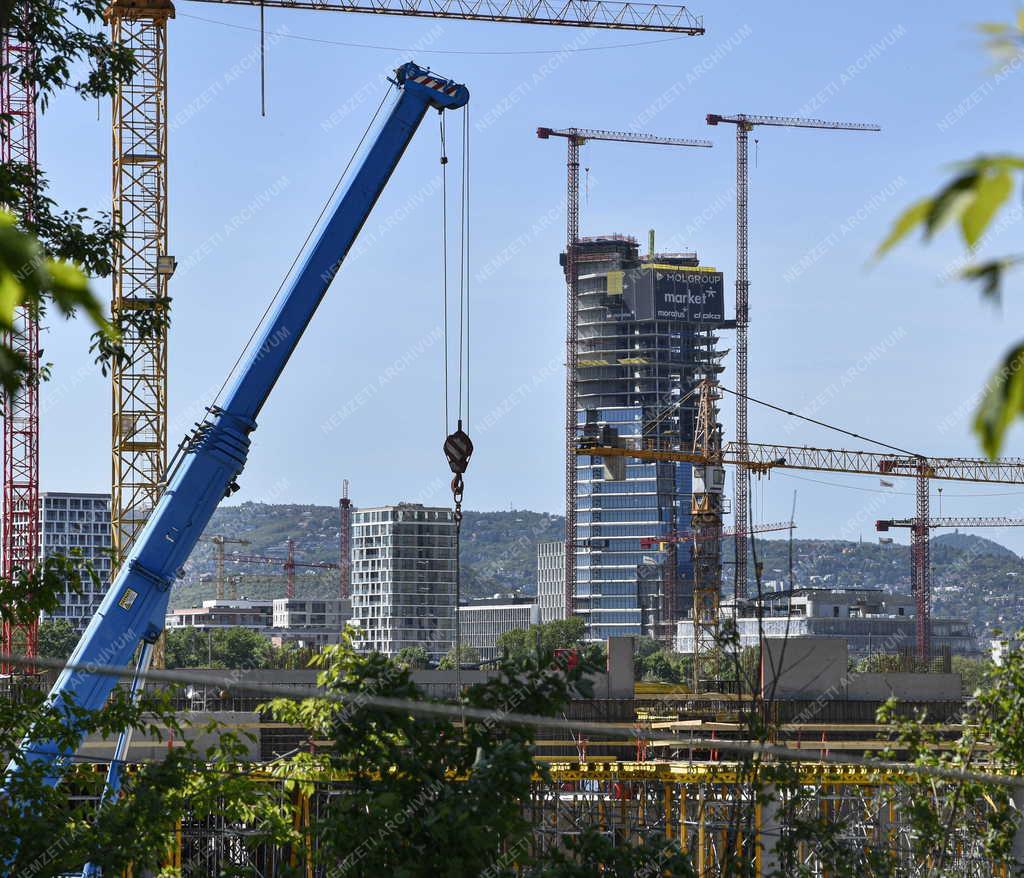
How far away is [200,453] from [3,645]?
173 ft

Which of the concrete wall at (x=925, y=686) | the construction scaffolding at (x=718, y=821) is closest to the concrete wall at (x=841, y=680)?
the concrete wall at (x=925, y=686)

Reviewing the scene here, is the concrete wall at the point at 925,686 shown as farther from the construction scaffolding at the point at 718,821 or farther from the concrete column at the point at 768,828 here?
the concrete column at the point at 768,828

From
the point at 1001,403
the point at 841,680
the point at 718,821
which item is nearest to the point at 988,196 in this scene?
the point at 1001,403

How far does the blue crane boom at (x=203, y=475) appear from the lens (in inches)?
648

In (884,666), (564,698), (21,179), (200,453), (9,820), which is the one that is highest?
(21,179)

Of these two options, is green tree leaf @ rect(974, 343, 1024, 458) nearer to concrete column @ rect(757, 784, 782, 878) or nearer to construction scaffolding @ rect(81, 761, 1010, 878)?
construction scaffolding @ rect(81, 761, 1010, 878)

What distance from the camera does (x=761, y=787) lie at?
993 cm

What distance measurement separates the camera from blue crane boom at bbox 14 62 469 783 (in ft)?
54.0

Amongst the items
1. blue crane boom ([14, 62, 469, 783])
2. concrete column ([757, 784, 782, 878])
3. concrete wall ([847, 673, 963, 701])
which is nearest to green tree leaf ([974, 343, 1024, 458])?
concrete column ([757, 784, 782, 878])

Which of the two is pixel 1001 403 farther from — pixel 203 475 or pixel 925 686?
pixel 925 686

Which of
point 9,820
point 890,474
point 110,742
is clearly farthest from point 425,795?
point 890,474

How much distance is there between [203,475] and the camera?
17484 millimetres

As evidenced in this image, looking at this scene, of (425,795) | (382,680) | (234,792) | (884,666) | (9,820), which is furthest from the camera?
(884,666)

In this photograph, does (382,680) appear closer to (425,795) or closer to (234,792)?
(425,795)
